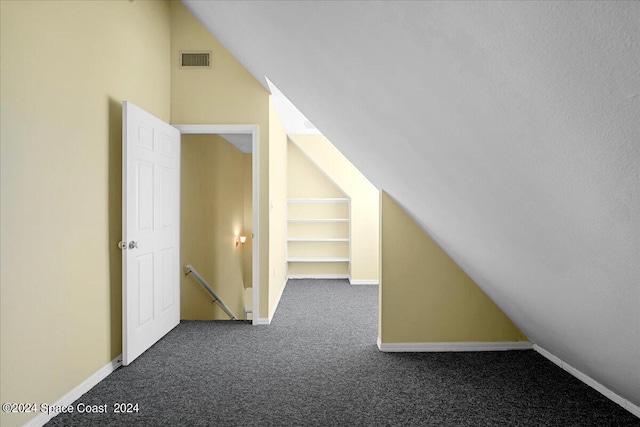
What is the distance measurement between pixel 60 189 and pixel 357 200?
184 inches

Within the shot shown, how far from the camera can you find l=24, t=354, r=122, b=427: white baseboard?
215 cm

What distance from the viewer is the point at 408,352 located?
128 inches

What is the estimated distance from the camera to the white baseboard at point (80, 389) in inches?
84.6

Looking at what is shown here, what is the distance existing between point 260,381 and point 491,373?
1617mm

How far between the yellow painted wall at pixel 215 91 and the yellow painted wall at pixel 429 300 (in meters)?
1.45

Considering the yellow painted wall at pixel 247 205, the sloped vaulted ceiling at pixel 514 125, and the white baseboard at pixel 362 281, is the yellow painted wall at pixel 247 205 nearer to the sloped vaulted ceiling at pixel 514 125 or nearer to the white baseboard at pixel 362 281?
the white baseboard at pixel 362 281

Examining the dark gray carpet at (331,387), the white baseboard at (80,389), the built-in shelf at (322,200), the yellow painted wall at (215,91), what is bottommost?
the dark gray carpet at (331,387)

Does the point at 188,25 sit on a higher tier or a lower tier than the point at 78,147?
higher

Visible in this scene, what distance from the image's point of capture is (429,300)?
130 inches

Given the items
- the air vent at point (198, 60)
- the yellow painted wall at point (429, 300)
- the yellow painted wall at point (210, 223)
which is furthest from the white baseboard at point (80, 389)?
the air vent at point (198, 60)

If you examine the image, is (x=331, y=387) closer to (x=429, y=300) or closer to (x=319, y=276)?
(x=429, y=300)

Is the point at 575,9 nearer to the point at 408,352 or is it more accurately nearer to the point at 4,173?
the point at 4,173

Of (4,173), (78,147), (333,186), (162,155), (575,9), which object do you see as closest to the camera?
(575,9)

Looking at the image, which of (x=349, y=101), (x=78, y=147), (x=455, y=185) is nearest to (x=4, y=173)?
(x=78, y=147)
